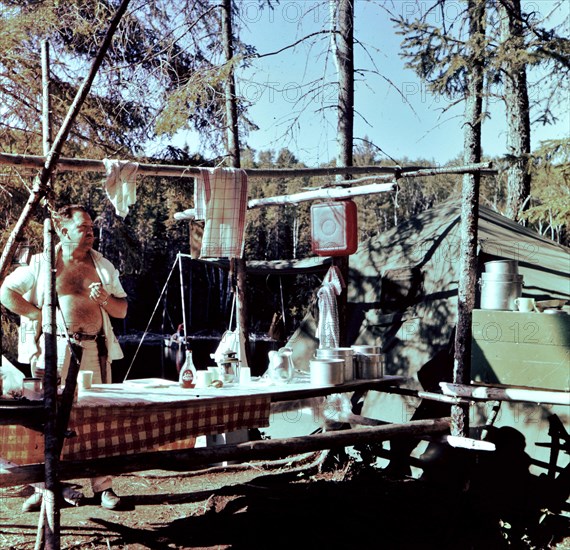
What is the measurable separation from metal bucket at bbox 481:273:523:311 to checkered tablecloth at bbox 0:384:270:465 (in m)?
1.60

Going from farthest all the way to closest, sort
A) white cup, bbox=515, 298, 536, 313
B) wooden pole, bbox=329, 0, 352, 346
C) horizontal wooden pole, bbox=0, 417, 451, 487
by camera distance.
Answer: wooden pole, bbox=329, 0, 352, 346, white cup, bbox=515, 298, 536, 313, horizontal wooden pole, bbox=0, 417, 451, 487

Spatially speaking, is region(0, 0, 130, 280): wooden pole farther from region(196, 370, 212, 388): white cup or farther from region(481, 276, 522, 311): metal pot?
region(481, 276, 522, 311): metal pot

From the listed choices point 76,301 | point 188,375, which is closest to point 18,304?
point 76,301

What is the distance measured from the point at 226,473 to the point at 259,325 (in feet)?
126

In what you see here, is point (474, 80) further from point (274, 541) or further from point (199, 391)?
point (274, 541)

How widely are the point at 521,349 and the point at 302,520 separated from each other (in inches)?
70.4

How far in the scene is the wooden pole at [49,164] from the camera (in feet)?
10.3

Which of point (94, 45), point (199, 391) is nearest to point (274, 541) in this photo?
point (199, 391)

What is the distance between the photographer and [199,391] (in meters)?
4.08

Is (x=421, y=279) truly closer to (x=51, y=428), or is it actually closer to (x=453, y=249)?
(x=453, y=249)

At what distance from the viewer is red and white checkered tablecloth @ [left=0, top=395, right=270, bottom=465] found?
139 inches

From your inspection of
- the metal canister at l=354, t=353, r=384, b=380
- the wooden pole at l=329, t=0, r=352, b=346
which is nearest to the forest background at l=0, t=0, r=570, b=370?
the wooden pole at l=329, t=0, r=352, b=346

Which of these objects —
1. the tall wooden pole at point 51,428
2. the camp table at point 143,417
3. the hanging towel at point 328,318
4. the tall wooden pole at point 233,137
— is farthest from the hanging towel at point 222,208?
the tall wooden pole at point 233,137

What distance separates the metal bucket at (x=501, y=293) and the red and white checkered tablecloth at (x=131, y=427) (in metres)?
1.61
